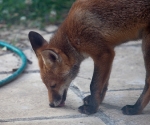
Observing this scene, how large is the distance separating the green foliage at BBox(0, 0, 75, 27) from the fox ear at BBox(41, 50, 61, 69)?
12.1 ft

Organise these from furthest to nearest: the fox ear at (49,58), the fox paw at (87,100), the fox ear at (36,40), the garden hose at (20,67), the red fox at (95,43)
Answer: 1. the garden hose at (20,67)
2. the fox ear at (36,40)
3. the fox paw at (87,100)
4. the fox ear at (49,58)
5. the red fox at (95,43)

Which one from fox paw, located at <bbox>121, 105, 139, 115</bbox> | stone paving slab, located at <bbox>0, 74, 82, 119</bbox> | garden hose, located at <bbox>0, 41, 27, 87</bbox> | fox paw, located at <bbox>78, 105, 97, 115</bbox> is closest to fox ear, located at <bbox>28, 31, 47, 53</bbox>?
stone paving slab, located at <bbox>0, 74, 82, 119</bbox>

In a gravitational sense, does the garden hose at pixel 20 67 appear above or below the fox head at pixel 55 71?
below

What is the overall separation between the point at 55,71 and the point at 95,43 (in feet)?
2.11

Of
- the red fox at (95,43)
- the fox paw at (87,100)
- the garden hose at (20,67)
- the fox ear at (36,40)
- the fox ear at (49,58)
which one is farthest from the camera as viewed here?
the garden hose at (20,67)

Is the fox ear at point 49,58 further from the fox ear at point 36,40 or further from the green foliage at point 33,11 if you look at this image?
the green foliage at point 33,11

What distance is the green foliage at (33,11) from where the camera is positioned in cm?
983

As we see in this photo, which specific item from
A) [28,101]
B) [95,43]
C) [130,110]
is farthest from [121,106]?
[28,101]

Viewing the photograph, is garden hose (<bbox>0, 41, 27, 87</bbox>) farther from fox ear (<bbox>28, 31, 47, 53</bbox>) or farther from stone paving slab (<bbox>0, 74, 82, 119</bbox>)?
fox ear (<bbox>28, 31, 47, 53</bbox>)

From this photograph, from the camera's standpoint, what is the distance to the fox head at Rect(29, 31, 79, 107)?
5.95 meters

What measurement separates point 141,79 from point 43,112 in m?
1.74

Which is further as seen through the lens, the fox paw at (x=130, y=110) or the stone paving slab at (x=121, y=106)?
the fox paw at (x=130, y=110)

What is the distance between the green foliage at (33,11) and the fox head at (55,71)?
355cm

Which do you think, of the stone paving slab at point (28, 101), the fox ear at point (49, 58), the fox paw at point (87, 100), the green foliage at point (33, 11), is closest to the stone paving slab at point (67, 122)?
the stone paving slab at point (28, 101)
